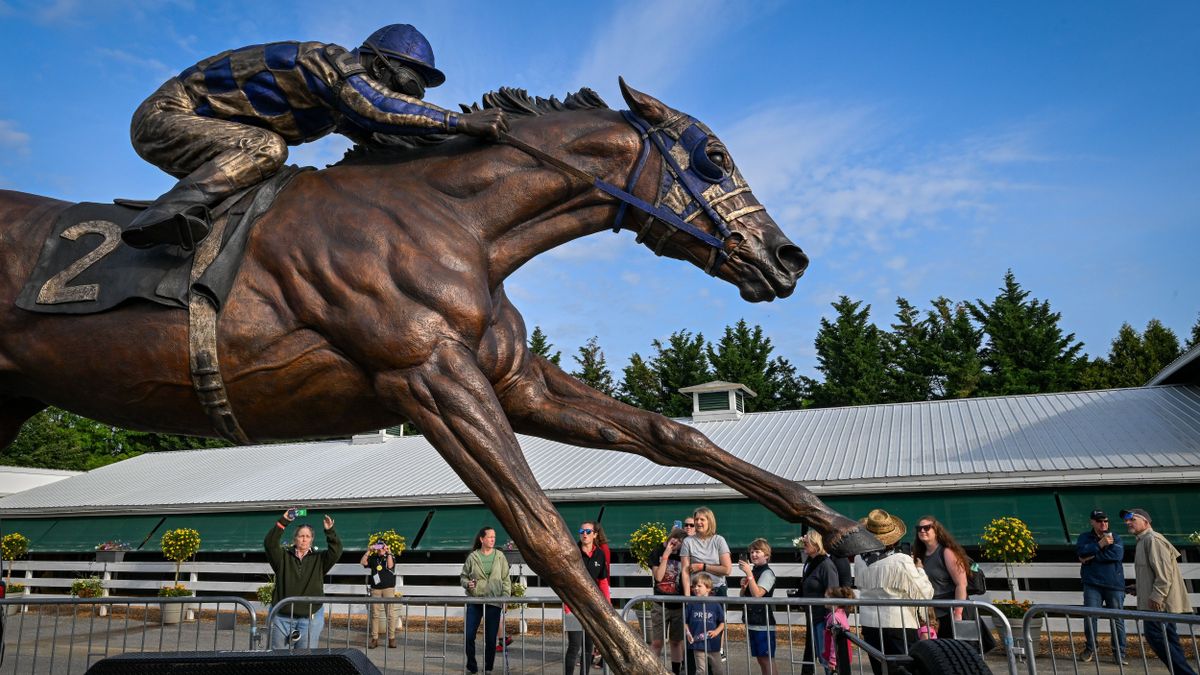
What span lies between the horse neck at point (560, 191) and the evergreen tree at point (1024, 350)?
36.6 meters

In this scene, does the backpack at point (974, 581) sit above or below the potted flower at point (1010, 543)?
below

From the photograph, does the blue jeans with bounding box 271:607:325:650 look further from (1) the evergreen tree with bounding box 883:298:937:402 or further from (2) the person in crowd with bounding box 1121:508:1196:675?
(1) the evergreen tree with bounding box 883:298:937:402

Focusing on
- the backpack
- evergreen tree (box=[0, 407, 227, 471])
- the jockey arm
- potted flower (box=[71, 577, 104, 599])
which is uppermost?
evergreen tree (box=[0, 407, 227, 471])

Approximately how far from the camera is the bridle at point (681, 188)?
3.69 meters

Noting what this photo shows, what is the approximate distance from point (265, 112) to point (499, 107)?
1.04m

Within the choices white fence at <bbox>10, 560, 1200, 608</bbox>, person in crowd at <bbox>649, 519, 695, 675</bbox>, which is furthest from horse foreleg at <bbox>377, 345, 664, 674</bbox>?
white fence at <bbox>10, 560, 1200, 608</bbox>

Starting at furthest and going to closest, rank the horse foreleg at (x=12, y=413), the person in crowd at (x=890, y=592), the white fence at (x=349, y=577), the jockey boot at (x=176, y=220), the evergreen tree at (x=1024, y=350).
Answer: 1. the evergreen tree at (x=1024, y=350)
2. the white fence at (x=349, y=577)
3. the person in crowd at (x=890, y=592)
4. the horse foreleg at (x=12, y=413)
5. the jockey boot at (x=176, y=220)

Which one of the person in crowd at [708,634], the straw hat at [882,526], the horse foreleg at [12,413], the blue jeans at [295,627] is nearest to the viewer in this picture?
the horse foreleg at [12,413]

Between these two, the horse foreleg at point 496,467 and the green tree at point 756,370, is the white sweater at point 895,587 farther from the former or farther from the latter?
the green tree at point 756,370

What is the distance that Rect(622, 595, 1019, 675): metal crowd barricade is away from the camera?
16.6 feet

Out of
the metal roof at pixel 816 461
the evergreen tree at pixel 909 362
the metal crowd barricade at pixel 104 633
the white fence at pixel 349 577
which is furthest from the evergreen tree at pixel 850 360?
the metal crowd barricade at pixel 104 633

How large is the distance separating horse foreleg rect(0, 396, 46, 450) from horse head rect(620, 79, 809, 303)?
288 centimetres

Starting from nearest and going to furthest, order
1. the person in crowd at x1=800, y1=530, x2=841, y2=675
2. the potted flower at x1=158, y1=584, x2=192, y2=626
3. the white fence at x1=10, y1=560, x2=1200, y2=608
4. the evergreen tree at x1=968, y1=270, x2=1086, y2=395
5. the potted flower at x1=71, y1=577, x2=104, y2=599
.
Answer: the person in crowd at x1=800, y1=530, x2=841, y2=675 < the white fence at x1=10, y1=560, x2=1200, y2=608 < the potted flower at x1=158, y1=584, x2=192, y2=626 < the potted flower at x1=71, y1=577, x2=104, y2=599 < the evergreen tree at x1=968, y1=270, x2=1086, y2=395

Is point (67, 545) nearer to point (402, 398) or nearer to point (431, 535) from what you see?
point (431, 535)
